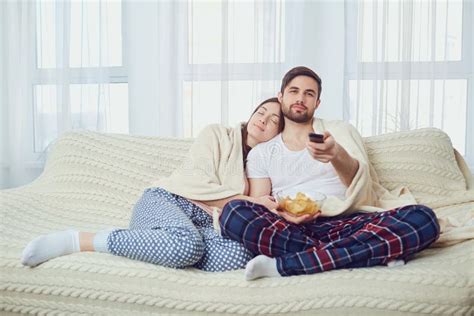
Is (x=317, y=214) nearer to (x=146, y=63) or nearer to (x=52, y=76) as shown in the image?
(x=146, y=63)

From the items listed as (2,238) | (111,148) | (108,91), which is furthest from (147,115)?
(2,238)

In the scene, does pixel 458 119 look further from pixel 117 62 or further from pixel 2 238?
pixel 2 238

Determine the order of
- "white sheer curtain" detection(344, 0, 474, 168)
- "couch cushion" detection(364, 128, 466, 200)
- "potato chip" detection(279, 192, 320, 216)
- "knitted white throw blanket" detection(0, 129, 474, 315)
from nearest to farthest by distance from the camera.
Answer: "knitted white throw blanket" detection(0, 129, 474, 315)
"potato chip" detection(279, 192, 320, 216)
"couch cushion" detection(364, 128, 466, 200)
"white sheer curtain" detection(344, 0, 474, 168)

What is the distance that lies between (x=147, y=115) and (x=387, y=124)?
1.35m

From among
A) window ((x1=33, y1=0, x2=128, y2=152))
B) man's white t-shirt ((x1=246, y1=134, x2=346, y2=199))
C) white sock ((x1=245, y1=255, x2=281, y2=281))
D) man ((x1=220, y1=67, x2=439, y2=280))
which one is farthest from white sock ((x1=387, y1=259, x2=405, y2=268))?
window ((x1=33, y1=0, x2=128, y2=152))

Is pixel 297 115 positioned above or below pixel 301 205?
above

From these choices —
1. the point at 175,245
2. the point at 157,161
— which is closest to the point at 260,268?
the point at 175,245

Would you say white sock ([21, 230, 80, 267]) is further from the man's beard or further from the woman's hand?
the man's beard

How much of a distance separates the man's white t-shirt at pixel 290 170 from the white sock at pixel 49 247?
0.67 metres

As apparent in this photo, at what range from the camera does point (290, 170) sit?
207 centimetres

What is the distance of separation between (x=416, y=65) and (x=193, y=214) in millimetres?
1652

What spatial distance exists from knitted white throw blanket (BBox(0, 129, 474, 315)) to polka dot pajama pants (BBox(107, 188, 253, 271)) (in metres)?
0.03

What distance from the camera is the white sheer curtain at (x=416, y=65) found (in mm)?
3035

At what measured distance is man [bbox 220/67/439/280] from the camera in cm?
158
